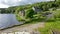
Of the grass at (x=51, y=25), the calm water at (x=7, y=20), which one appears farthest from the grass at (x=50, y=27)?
the calm water at (x=7, y=20)

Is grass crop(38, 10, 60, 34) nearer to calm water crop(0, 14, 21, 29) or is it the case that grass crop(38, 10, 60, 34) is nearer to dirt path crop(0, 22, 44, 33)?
dirt path crop(0, 22, 44, 33)

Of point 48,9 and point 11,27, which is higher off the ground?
point 48,9

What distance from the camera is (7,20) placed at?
230 cm

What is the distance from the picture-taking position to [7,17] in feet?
7.51

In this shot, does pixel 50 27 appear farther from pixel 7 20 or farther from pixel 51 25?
pixel 7 20

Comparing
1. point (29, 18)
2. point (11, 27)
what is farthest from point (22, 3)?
point (11, 27)

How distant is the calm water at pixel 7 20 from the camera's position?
7.50 feet

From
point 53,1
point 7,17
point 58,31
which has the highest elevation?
point 53,1

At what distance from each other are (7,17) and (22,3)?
0.39m

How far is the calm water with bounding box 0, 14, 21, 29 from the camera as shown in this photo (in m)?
2.29

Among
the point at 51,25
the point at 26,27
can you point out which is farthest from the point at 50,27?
the point at 26,27

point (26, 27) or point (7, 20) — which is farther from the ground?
point (7, 20)

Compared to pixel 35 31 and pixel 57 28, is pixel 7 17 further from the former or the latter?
pixel 57 28

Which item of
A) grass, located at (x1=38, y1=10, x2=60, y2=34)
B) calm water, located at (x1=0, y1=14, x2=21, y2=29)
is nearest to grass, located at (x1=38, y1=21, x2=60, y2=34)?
grass, located at (x1=38, y1=10, x2=60, y2=34)
